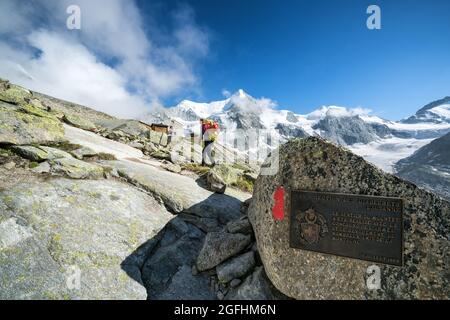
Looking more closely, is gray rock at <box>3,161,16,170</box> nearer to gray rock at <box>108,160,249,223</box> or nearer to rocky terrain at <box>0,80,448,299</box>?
rocky terrain at <box>0,80,448,299</box>

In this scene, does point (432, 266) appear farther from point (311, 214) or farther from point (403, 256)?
point (311, 214)

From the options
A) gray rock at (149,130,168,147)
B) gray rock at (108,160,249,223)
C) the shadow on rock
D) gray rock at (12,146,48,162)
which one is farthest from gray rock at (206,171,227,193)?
gray rock at (149,130,168,147)

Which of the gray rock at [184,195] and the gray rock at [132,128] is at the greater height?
the gray rock at [132,128]

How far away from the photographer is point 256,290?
27.9 ft

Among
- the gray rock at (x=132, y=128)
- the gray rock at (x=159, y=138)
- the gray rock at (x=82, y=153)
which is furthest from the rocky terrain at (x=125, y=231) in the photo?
the gray rock at (x=132, y=128)

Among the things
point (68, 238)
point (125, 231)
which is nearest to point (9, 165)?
point (68, 238)

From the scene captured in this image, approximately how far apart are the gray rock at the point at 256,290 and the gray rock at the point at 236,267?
0.36 metres

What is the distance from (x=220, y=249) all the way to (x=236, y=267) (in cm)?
85

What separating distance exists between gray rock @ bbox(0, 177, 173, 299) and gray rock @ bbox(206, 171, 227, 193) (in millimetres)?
3962

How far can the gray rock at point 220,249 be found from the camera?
9.57 meters

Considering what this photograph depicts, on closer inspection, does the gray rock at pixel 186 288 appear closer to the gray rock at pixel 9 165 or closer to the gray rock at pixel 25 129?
the gray rock at pixel 9 165

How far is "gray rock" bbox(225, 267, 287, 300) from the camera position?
8.39 metres

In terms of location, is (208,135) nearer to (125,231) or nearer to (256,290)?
(125,231)
